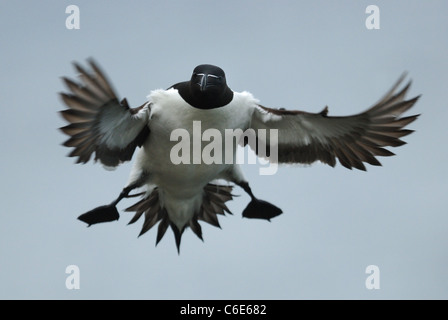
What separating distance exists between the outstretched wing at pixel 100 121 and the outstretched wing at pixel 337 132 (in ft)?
6.09

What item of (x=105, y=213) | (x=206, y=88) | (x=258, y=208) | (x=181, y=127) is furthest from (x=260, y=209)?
(x=206, y=88)

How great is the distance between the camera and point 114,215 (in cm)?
1174

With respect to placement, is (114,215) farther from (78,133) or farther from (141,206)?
(78,133)

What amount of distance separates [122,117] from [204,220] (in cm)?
287

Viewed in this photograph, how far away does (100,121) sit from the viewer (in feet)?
34.5

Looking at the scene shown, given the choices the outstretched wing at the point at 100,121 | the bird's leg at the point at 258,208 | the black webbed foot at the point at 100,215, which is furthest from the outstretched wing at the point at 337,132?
the black webbed foot at the point at 100,215

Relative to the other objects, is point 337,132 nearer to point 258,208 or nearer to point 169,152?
point 258,208

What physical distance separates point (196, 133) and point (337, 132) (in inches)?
92.3

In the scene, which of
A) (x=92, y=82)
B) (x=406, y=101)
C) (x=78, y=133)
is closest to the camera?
(x=92, y=82)

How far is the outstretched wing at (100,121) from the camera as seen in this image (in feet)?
32.3

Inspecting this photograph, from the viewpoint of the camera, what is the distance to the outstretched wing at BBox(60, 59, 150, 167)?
985cm

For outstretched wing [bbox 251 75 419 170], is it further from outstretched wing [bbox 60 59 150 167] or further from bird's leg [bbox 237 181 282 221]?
outstretched wing [bbox 60 59 150 167]

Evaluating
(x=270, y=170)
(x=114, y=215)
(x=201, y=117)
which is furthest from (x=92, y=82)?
(x=270, y=170)

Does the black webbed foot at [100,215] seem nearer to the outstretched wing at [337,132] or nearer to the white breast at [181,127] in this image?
the white breast at [181,127]
